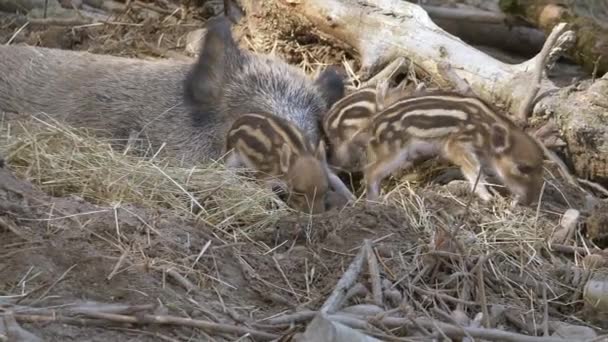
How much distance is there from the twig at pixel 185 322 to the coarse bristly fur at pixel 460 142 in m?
1.87

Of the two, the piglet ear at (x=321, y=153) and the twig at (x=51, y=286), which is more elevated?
the twig at (x=51, y=286)

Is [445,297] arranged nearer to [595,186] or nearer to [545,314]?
[545,314]

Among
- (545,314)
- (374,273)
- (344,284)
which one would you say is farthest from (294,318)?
(545,314)

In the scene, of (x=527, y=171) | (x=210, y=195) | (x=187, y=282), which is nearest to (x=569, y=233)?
(x=527, y=171)

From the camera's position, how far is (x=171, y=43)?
27.4 feet

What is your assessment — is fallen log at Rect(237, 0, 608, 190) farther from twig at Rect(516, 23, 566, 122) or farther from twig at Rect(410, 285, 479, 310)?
twig at Rect(410, 285, 479, 310)

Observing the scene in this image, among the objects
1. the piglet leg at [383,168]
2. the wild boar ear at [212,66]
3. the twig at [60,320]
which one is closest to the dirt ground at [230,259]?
the twig at [60,320]

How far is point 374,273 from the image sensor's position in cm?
438

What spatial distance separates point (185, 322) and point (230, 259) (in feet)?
2.37

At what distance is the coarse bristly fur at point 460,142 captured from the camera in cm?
551

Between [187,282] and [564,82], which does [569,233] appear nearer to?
[187,282]

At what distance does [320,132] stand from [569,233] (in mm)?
1577

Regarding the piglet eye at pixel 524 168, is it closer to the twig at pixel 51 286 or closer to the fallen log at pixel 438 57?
the fallen log at pixel 438 57

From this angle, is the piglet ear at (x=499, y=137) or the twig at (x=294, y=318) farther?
the piglet ear at (x=499, y=137)
